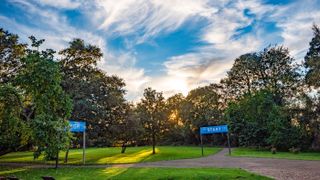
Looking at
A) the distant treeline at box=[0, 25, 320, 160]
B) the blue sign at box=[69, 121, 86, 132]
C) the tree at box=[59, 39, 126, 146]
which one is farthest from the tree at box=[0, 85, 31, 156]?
the tree at box=[59, 39, 126, 146]

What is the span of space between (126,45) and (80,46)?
12.7 m

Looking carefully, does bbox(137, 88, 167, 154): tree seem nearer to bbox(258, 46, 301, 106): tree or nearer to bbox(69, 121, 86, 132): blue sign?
A: bbox(69, 121, 86, 132): blue sign

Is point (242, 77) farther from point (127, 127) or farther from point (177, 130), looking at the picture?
point (127, 127)

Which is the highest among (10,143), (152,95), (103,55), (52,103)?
(103,55)

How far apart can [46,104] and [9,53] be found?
12781 mm

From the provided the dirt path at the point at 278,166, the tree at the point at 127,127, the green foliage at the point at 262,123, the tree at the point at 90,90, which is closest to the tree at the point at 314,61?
the green foliage at the point at 262,123

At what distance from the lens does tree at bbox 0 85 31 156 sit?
19.8m

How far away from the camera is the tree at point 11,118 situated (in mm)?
19766

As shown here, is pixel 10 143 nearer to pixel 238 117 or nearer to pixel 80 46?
pixel 80 46

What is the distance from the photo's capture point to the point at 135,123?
1494 inches

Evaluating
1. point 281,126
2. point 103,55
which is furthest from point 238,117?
point 103,55

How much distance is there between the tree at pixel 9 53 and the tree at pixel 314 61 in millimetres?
31734

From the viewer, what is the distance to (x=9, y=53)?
31.3 m

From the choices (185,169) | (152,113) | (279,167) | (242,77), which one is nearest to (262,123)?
(242,77)
